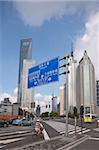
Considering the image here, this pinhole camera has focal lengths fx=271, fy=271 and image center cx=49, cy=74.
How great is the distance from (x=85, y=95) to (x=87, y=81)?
911cm

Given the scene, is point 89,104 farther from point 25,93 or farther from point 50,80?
point 50,80

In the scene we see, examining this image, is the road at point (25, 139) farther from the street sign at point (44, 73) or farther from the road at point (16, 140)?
the street sign at point (44, 73)

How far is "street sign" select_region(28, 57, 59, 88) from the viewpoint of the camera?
26.2 m

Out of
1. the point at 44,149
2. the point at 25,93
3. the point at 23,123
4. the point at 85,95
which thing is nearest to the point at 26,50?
the point at 25,93

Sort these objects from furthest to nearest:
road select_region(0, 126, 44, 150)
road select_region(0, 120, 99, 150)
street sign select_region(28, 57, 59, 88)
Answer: street sign select_region(28, 57, 59, 88)
road select_region(0, 120, 99, 150)
road select_region(0, 126, 44, 150)

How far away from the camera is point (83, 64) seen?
9956 centimetres

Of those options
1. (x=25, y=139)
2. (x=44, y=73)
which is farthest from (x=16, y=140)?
(x=44, y=73)

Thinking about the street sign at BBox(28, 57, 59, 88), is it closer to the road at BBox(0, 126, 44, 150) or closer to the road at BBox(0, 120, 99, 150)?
the road at BBox(0, 120, 99, 150)

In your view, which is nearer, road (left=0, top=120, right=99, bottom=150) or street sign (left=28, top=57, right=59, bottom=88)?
road (left=0, top=120, right=99, bottom=150)

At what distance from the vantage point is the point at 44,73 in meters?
27.7

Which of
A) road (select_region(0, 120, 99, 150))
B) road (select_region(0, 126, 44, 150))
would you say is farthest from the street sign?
road (select_region(0, 126, 44, 150))

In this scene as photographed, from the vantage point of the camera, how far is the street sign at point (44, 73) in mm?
26203

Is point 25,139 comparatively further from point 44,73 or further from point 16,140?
point 44,73

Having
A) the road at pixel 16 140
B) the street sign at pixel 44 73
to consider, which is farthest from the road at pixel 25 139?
the street sign at pixel 44 73
